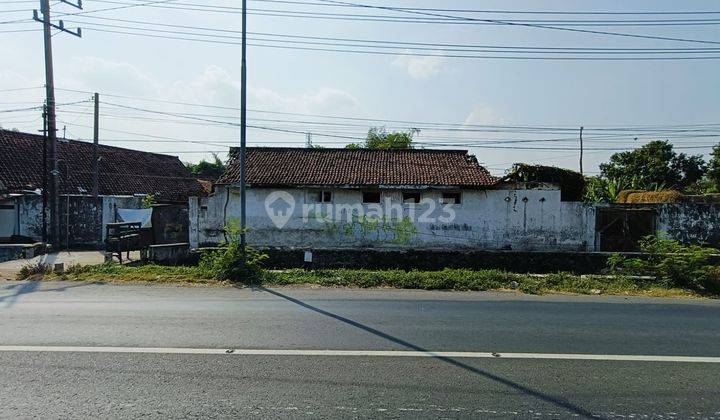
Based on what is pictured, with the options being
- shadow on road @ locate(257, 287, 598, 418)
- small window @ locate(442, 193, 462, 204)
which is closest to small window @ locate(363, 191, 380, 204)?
small window @ locate(442, 193, 462, 204)

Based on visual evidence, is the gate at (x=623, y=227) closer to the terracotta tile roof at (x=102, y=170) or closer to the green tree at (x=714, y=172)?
the terracotta tile roof at (x=102, y=170)

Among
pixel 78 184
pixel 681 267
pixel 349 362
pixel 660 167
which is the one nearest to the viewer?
pixel 349 362

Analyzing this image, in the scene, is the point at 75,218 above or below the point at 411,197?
below

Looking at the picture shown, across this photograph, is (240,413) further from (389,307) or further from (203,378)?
(389,307)

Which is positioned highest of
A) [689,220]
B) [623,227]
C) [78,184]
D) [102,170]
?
[102,170]

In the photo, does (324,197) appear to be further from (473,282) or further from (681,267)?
(681,267)

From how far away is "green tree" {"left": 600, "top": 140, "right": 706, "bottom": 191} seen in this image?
51250mm

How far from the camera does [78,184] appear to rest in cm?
2602

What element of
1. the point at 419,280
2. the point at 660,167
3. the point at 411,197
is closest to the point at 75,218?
the point at 411,197

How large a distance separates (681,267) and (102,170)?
2947 cm

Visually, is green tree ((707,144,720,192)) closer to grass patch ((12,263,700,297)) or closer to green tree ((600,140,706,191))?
green tree ((600,140,706,191))

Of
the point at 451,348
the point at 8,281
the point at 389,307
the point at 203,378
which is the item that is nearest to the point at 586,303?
the point at 389,307

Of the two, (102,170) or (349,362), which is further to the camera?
(102,170)

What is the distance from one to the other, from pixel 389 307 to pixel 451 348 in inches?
103
